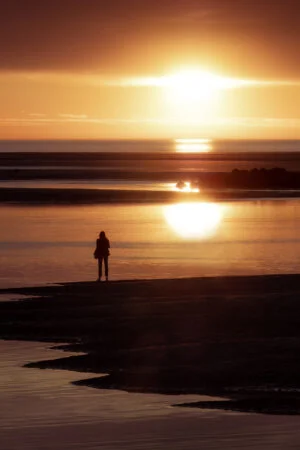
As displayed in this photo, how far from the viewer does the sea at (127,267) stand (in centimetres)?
1638

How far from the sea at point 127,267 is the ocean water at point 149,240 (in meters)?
0.04

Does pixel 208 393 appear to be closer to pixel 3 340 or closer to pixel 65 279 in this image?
pixel 3 340

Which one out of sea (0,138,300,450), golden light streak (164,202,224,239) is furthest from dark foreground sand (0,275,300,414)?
golden light streak (164,202,224,239)

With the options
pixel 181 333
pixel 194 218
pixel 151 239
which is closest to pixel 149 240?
pixel 151 239

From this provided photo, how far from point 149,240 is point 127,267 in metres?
9.29

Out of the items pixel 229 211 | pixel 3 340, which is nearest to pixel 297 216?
pixel 229 211

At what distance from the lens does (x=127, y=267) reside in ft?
120

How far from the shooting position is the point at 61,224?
52406mm

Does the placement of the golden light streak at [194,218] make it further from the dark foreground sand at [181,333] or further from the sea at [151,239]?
the dark foreground sand at [181,333]

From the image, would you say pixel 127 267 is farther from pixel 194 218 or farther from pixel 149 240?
pixel 194 218

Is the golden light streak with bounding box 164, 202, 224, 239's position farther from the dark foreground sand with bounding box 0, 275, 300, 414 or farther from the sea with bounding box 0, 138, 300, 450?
the dark foreground sand with bounding box 0, 275, 300, 414

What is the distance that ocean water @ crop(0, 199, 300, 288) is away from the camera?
1406 inches

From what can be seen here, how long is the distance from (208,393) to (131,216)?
38722 millimetres

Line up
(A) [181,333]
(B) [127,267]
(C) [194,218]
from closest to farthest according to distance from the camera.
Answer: (A) [181,333] < (B) [127,267] < (C) [194,218]
